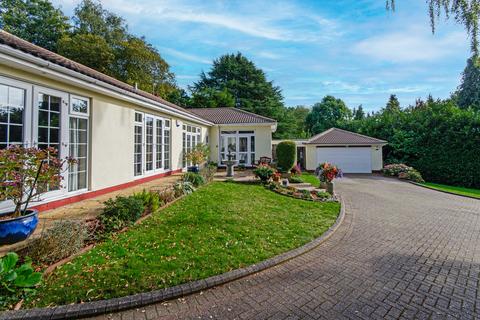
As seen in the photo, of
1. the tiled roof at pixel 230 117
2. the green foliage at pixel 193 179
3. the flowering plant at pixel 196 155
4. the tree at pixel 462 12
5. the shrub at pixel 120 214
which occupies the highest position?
the tiled roof at pixel 230 117

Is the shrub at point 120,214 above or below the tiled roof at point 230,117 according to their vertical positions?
below

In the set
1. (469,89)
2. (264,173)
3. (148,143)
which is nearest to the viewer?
(148,143)

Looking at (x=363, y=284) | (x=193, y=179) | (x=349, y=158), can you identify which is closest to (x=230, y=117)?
(x=193, y=179)

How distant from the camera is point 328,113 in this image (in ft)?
146

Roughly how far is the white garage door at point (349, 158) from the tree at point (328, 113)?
73.7 feet

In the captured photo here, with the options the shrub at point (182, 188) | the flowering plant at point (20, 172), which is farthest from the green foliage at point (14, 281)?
the shrub at point (182, 188)

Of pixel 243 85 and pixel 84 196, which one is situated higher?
pixel 243 85

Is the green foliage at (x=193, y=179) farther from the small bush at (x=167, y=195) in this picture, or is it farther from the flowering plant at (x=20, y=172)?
the flowering plant at (x=20, y=172)

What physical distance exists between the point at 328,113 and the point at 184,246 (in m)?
44.7

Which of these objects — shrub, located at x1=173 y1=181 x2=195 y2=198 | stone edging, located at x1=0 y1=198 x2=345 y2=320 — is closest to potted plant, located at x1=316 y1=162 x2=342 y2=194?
shrub, located at x1=173 y1=181 x2=195 y2=198

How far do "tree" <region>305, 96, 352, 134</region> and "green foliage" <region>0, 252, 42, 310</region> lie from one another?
4442 centimetres

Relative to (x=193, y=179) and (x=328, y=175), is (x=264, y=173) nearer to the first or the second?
(x=328, y=175)

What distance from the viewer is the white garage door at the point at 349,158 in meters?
21.7

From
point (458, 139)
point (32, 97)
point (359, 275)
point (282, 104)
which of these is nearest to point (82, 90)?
point (32, 97)
